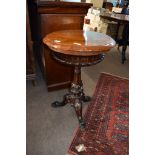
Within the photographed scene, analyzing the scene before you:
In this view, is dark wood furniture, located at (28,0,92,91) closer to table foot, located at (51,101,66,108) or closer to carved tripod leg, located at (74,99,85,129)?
table foot, located at (51,101,66,108)

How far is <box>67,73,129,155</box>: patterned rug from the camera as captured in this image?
4.26ft

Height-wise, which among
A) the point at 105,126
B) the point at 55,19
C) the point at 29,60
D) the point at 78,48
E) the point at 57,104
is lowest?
the point at 105,126

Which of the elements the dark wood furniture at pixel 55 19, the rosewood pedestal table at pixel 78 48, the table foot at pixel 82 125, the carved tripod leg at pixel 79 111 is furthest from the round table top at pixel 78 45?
the table foot at pixel 82 125

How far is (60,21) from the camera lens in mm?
1638

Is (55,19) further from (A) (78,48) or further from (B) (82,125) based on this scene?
(B) (82,125)

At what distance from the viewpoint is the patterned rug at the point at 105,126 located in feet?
4.26

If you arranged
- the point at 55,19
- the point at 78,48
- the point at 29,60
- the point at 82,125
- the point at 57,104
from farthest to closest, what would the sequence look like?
the point at 29,60 → the point at 57,104 → the point at 55,19 → the point at 82,125 → the point at 78,48

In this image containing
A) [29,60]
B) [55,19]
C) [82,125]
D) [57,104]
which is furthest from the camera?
[29,60]

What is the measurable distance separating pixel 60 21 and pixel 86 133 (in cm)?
110

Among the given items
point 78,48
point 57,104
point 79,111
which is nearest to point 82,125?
point 79,111

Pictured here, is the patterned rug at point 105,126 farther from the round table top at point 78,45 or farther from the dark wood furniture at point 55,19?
the round table top at point 78,45

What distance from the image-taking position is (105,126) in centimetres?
153
